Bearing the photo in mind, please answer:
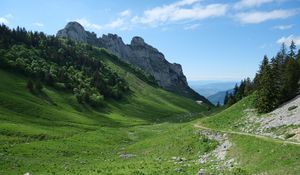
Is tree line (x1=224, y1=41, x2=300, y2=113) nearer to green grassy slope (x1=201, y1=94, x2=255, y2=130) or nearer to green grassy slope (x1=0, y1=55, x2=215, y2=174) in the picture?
green grassy slope (x1=201, y1=94, x2=255, y2=130)

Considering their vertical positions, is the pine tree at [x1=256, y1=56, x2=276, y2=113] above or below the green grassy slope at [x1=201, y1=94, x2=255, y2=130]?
above

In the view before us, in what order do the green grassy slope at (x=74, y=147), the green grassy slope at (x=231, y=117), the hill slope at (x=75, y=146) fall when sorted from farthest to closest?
the green grassy slope at (x=231, y=117)
the hill slope at (x=75, y=146)
the green grassy slope at (x=74, y=147)

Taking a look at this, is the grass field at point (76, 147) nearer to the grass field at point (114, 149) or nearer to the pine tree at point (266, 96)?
the grass field at point (114, 149)

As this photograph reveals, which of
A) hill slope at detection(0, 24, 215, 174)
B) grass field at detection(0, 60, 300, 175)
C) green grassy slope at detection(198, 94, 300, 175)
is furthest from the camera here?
hill slope at detection(0, 24, 215, 174)

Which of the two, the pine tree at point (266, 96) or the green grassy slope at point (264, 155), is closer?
the green grassy slope at point (264, 155)

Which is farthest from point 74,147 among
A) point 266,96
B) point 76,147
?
point 266,96

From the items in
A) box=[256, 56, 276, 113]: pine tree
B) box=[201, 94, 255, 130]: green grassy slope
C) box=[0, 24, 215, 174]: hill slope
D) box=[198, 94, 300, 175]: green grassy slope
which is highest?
box=[256, 56, 276, 113]: pine tree

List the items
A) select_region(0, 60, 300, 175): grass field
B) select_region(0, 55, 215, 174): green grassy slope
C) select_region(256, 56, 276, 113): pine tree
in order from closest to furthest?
1. select_region(0, 60, 300, 175): grass field
2. select_region(0, 55, 215, 174): green grassy slope
3. select_region(256, 56, 276, 113): pine tree

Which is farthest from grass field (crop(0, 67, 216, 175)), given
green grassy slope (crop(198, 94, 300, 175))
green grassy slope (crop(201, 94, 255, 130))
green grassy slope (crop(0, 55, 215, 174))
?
green grassy slope (crop(201, 94, 255, 130))

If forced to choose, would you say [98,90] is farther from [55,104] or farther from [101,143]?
[101,143]

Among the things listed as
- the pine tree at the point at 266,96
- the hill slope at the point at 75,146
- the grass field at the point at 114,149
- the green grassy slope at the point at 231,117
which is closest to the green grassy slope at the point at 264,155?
the grass field at the point at 114,149

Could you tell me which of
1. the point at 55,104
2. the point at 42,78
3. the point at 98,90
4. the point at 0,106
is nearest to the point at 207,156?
the point at 0,106

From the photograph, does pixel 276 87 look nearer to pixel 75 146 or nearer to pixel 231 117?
pixel 231 117

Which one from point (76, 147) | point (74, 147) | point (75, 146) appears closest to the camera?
point (74, 147)
